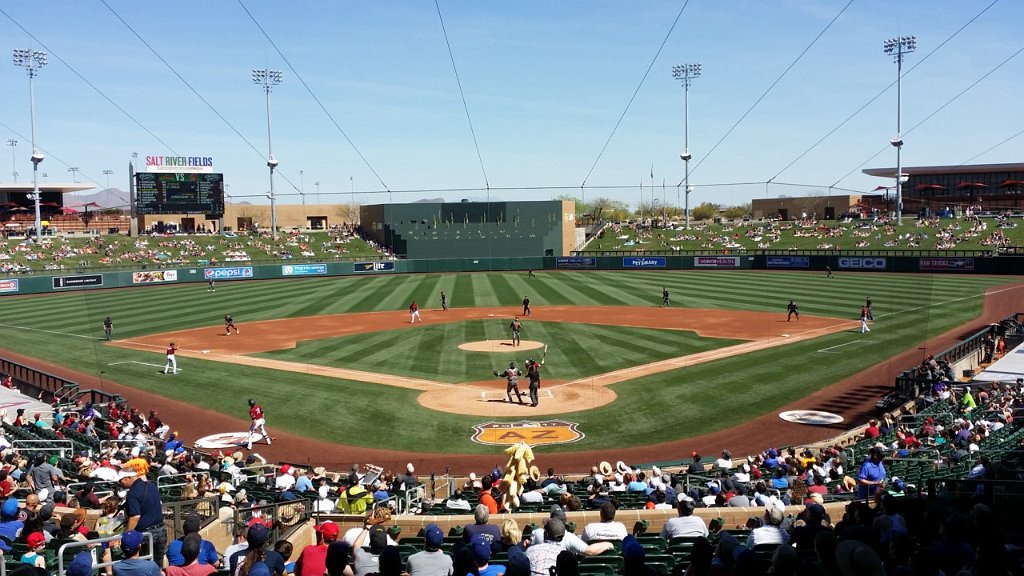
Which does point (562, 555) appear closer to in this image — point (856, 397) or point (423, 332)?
point (856, 397)

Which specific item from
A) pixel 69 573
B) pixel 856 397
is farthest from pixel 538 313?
pixel 69 573

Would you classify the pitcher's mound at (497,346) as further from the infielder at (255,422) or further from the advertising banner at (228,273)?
the advertising banner at (228,273)

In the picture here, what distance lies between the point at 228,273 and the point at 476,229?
2811 cm

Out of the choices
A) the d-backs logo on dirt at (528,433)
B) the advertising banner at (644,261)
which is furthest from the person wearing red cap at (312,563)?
the advertising banner at (644,261)

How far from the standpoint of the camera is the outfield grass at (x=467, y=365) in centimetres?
2275

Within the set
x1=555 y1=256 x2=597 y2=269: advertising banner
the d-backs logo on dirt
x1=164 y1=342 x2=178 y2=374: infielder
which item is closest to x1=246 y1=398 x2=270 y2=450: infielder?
the d-backs logo on dirt

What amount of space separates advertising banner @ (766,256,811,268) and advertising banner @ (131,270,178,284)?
189 ft

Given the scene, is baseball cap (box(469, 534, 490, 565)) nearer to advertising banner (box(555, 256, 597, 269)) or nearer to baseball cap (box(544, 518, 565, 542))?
baseball cap (box(544, 518, 565, 542))

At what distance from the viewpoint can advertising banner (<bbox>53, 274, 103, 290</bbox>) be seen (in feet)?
208

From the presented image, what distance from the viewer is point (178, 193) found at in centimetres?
8212

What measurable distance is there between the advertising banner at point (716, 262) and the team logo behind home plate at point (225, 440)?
62.5 meters

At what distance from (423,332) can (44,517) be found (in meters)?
30.1

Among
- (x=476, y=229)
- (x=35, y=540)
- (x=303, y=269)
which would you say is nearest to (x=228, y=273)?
(x=303, y=269)

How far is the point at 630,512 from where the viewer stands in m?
10.7
